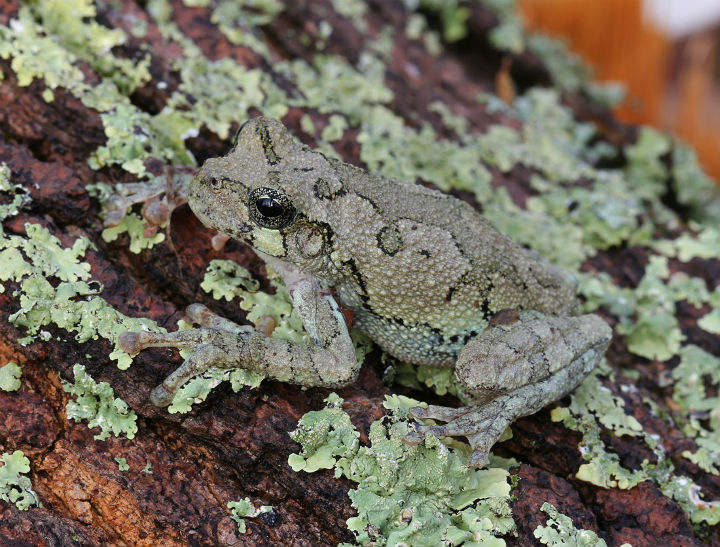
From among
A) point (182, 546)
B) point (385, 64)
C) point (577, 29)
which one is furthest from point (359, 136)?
point (577, 29)

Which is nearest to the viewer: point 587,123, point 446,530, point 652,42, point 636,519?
point 446,530

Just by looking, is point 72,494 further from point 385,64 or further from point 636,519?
point 385,64

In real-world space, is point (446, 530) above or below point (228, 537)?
above

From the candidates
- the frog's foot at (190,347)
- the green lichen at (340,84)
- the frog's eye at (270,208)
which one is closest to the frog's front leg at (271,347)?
the frog's foot at (190,347)

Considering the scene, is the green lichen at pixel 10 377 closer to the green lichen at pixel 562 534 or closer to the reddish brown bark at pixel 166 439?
the reddish brown bark at pixel 166 439

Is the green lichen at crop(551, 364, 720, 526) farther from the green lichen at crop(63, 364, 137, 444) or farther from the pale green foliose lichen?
the pale green foliose lichen

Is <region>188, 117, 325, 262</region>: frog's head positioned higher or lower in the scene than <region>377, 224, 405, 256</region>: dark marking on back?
lower

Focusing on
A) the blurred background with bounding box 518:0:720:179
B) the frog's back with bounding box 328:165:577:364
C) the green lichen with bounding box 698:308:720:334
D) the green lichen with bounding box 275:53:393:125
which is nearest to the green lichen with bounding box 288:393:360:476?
the frog's back with bounding box 328:165:577:364
